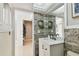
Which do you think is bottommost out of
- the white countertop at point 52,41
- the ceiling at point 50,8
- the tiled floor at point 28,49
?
the tiled floor at point 28,49

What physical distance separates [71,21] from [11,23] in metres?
0.81

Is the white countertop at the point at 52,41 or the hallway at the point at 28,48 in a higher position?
the white countertop at the point at 52,41

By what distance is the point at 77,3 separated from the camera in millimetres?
1615

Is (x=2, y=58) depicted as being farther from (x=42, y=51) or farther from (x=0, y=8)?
(x=0, y=8)

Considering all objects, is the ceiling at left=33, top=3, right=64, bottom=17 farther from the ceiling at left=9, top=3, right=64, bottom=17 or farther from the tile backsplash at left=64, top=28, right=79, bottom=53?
the tile backsplash at left=64, top=28, right=79, bottom=53

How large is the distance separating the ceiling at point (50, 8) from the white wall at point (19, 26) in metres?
0.13

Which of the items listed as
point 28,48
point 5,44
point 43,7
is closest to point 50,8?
point 43,7

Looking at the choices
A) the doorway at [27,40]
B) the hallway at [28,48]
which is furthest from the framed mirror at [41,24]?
the hallway at [28,48]

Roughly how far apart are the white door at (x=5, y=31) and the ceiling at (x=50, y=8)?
1.26ft

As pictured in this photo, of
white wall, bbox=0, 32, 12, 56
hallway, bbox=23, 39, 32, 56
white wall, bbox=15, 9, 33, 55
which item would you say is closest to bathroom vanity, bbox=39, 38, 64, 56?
hallway, bbox=23, 39, 32, 56

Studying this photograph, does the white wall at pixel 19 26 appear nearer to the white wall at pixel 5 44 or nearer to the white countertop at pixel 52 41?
the white wall at pixel 5 44

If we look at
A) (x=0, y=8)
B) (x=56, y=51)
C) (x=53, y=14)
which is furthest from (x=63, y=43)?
(x=0, y=8)

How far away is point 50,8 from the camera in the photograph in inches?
65.4

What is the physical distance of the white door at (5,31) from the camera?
1.65 metres
